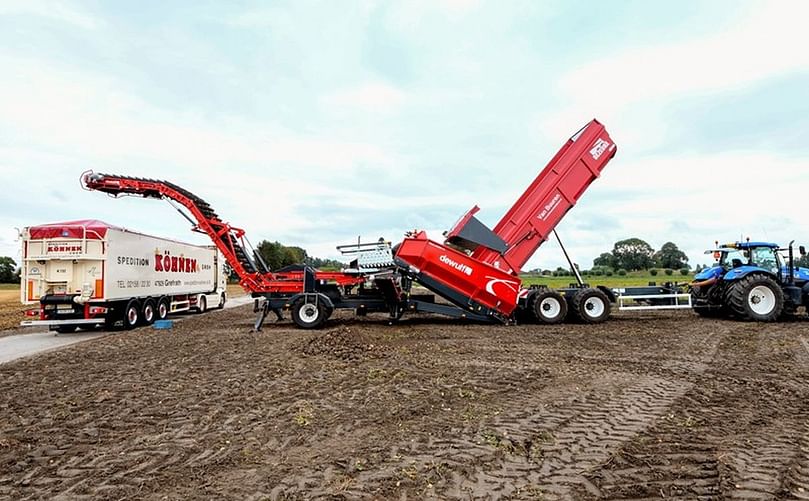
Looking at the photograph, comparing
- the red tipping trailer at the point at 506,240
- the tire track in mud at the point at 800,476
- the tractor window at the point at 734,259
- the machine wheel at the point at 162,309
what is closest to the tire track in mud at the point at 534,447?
the tire track in mud at the point at 800,476

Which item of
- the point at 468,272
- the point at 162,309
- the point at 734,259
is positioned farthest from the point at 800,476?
the point at 162,309

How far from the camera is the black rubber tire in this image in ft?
50.2

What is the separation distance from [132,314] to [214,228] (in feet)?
12.7

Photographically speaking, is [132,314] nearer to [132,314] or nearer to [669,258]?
[132,314]

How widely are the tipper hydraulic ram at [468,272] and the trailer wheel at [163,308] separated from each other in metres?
4.84

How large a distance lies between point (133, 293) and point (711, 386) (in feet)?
50.3

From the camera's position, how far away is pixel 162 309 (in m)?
17.9

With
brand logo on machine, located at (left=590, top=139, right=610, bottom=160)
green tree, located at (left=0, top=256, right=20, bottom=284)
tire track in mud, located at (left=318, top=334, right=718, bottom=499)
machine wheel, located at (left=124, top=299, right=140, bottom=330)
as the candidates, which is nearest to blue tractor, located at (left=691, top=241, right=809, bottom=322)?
brand logo on machine, located at (left=590, top=139, right=610, bottom=160)

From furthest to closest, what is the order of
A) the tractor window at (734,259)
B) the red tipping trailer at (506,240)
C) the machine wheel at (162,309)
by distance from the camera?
1. the machine wheel at (162,309)
2. the tractor window at (734,259)
3. the red tipping trailer at (506,240)

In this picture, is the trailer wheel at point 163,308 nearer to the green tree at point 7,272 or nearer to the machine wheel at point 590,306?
the machine wheel at point 590,306

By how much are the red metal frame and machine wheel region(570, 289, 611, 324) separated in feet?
21.4

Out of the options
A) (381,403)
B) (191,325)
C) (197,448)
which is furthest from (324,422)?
(191,325)

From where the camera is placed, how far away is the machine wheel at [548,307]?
1359 centimetres

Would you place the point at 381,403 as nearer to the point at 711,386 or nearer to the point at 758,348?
the point at 711,386
